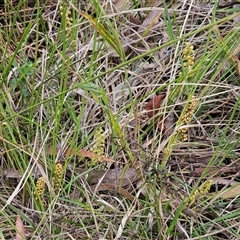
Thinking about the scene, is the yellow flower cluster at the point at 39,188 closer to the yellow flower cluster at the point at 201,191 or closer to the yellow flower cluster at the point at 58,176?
the yellow flower cluster at the point at 58,176

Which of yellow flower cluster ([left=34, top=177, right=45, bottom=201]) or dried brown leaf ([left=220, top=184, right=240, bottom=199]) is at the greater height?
yellow flower cluster ([left=34, top=177, right=45, bottom=201])

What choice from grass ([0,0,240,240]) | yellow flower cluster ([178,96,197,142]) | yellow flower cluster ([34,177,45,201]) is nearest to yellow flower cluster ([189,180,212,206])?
grass ([0,0,240,240])

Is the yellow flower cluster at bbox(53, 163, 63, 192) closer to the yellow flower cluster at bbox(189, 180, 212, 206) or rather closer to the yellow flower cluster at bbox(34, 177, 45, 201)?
the yellow flower cluster at bbox(34, 177, 45, 201)

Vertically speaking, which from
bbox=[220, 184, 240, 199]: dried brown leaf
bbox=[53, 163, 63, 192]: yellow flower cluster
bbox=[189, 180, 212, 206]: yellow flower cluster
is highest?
bbox=[53, 163, 63, 192]: yellow flower cluster

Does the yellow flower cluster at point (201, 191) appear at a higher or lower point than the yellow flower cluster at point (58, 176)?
lower

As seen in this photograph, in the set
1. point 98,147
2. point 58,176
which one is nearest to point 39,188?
point 58,176

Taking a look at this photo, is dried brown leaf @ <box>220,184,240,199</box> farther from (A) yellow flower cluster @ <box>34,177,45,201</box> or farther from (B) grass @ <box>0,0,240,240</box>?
(A) yellow flower cluster @ <box>34,177,45,201</box>

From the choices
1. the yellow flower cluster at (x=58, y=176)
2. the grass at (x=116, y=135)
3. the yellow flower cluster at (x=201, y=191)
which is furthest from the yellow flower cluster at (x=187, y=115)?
the yellow flower cluster at (x=58, y=176)

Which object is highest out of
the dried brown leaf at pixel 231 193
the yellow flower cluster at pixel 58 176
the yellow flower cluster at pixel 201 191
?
the yellow flower cluster at pixel 58 176
